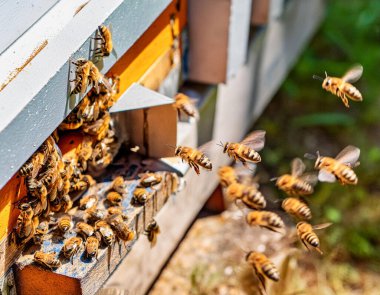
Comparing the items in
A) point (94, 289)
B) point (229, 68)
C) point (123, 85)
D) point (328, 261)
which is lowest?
point (328, 261)

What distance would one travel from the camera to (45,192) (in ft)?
8.70

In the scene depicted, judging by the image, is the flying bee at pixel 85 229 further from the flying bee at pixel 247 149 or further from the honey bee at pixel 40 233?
the flying bee at pixel 247 149

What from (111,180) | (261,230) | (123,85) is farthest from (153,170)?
(261,230)

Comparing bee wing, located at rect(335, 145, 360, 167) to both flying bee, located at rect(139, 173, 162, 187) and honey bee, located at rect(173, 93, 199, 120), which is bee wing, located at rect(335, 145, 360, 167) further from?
flying bee, located at rect(139, 173, 162, 187)

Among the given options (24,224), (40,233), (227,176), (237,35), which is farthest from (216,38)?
(24,224)

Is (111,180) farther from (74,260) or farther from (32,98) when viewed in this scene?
(32,98)

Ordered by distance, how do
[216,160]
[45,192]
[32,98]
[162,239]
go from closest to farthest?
[32,98] < [45,192] < [162,239] < [216,160]

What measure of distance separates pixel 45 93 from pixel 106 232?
0.72 metres

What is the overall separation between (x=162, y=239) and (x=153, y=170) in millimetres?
704

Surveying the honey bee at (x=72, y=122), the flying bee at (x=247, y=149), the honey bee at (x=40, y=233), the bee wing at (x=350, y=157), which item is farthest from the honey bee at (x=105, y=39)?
the bee wing at (x=350, y=157)

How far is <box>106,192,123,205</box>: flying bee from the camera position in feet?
9.88

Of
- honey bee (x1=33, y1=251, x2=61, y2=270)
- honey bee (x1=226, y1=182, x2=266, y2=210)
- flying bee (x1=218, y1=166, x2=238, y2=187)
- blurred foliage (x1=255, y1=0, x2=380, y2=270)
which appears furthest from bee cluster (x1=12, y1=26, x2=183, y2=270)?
blurred foliage (x1=255, y1=0, x2=380, y2=270)

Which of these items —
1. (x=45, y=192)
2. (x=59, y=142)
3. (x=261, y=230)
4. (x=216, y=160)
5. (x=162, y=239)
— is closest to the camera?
(x=45, y=192)

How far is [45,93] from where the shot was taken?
2.33m
